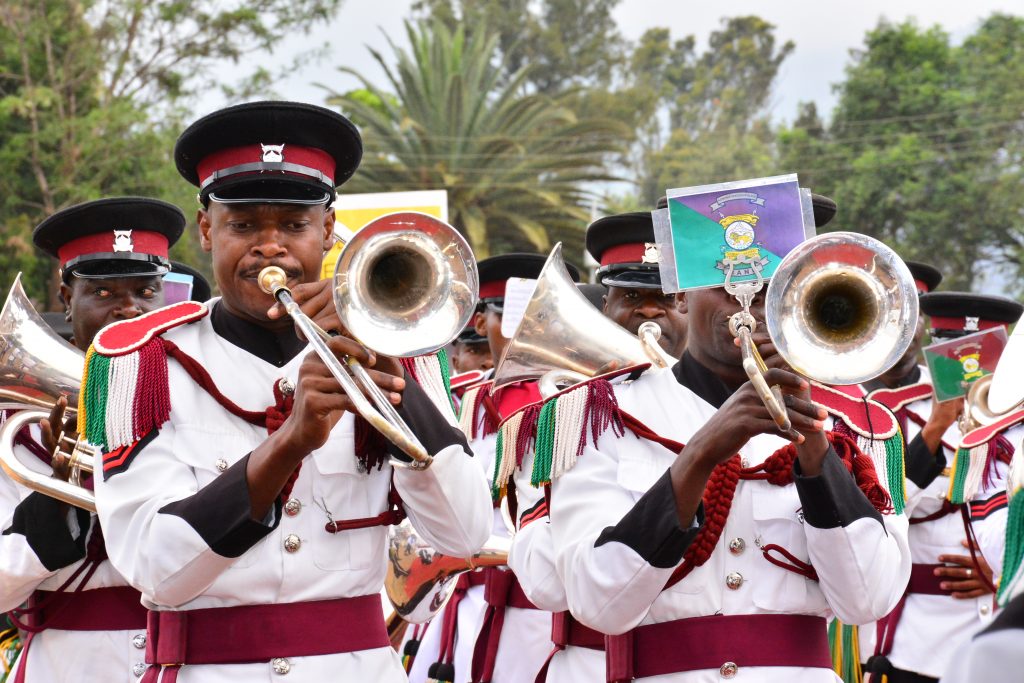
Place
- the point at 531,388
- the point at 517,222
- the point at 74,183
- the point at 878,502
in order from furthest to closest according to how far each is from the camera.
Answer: the point at 517,222, the point at 74,183, the point at 531,388, the point at 878,502

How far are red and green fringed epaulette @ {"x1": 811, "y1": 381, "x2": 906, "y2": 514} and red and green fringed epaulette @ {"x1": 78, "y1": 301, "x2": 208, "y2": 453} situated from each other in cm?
191

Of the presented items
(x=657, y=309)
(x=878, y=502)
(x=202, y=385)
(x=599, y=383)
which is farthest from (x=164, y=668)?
Result: (x=657, y=309)

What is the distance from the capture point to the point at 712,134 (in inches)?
2616

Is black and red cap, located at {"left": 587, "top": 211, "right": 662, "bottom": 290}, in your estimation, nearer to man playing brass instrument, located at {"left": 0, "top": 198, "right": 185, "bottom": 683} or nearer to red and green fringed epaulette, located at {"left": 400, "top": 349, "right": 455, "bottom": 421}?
man playing brass instrument, located at {"left": 0, "top": 198, "right": 185, "bottom": 683}

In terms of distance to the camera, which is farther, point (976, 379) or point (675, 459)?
point (976, 379)

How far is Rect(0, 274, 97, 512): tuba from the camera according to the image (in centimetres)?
507

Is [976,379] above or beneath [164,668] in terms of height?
above

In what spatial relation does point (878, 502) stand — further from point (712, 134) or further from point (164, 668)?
point (712, 134)

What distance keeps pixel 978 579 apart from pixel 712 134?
60.6 metres

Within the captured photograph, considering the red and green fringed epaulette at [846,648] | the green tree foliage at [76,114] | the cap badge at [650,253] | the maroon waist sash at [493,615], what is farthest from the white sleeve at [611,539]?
the green tree foliage at [76,114]

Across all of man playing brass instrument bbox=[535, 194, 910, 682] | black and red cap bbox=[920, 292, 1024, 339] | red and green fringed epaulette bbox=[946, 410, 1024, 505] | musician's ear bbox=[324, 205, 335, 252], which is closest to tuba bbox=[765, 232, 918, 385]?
man playing brass instrument bbox=[535, 194, 910, 682]

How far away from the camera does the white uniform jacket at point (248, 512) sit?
379cm

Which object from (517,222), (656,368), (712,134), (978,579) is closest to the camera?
(656,368)

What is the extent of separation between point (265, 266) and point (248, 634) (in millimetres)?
1013
